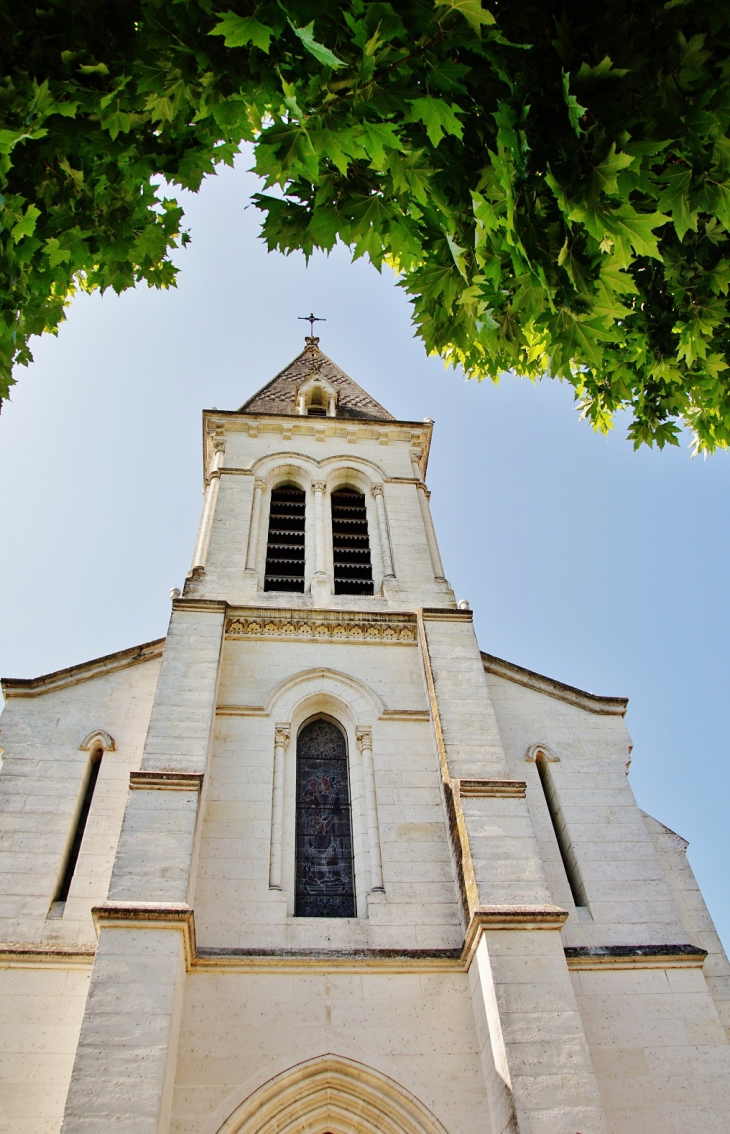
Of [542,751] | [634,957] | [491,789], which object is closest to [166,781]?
[491,789]

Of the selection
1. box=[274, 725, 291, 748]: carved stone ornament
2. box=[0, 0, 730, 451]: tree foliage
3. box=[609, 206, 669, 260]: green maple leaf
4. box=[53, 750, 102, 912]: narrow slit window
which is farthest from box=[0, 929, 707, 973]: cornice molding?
box=[609, 206, 669, 260]: green maple leaf

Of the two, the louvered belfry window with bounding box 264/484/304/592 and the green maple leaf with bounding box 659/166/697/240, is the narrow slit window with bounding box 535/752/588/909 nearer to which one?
the louvered belfry window with bounding box 264/484/304/592

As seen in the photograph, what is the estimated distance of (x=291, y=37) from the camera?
4.25m

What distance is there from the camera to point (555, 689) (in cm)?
1209

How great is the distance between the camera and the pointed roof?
19.6 m

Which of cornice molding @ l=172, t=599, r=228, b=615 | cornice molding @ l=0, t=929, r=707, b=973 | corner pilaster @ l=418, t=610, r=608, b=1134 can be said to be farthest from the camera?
cornice molding @ l=172, t=599, r=228, b=615

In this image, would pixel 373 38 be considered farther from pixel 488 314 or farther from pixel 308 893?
pixel 308 893

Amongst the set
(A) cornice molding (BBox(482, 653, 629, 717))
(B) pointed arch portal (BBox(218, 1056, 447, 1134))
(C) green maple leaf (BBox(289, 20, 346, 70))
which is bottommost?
(B) pointed arch portal (BBox(218, 1056, 447, 1134))

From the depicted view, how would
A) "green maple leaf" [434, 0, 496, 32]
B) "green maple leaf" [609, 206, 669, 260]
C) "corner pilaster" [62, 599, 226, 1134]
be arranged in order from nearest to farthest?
"green maple leaf" [434, 0, 496, 32] < "green maple leaf" [609, 206, 669, 260] < "corner pilaster" [62, 599, 226, 1134]

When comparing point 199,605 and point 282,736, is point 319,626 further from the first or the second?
point 282,736

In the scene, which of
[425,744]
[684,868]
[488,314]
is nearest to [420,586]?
[425,744]

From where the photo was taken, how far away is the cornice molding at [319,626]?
1250 centimetres

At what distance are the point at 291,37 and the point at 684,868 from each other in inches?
380

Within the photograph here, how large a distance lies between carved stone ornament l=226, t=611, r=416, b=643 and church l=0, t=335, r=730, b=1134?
3cm
